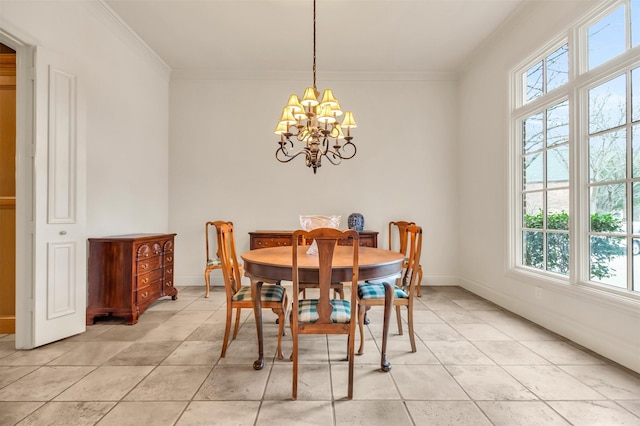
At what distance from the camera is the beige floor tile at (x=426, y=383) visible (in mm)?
1791

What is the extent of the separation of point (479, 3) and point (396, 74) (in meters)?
1.59

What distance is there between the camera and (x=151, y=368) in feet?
7.00

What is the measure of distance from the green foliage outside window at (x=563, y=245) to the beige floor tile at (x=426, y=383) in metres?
1.59

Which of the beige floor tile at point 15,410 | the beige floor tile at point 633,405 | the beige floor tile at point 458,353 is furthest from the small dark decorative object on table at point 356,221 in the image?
the beige floor tile at point 15,410

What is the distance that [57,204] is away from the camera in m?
2.58

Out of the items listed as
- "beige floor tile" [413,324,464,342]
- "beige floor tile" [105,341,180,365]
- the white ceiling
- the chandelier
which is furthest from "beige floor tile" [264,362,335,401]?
the white ceiling

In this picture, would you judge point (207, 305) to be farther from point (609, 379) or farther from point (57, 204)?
point (609, 379)

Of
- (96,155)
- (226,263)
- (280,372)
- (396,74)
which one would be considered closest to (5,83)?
(96,155)

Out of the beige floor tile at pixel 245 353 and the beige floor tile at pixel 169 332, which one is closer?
the beige floor tile at pixel 245 353

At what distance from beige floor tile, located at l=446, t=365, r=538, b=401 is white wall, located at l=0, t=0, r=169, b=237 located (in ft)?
11.6

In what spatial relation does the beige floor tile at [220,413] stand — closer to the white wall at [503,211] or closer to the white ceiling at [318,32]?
the white wall at [503,211]

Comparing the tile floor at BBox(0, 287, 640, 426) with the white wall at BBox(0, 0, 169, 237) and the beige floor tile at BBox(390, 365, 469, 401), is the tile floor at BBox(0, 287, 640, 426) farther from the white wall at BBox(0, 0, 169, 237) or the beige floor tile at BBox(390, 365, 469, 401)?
the white wall at BBox(0, 0, 169, 237)

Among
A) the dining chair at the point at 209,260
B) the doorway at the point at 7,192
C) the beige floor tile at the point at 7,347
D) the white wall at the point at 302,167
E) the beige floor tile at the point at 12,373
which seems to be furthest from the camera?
the white wall at the point at 302,167

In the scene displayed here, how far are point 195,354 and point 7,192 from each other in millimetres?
2324
